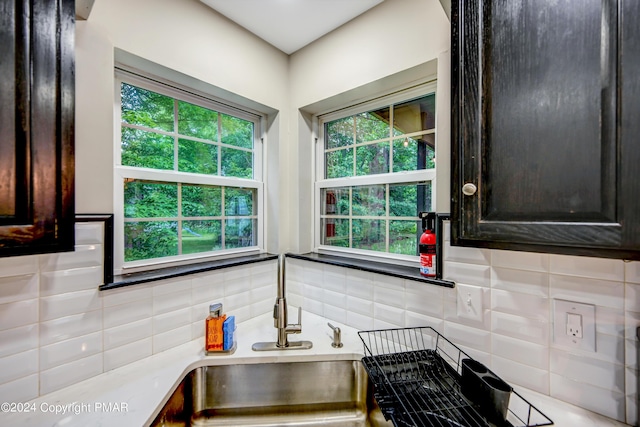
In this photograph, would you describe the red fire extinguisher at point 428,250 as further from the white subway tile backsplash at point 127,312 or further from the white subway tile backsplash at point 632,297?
the white subway tile backsplash at point 127,312

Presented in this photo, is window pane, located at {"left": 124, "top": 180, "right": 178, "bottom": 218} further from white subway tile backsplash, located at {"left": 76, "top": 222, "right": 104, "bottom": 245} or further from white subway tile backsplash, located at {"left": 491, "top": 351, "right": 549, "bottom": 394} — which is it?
white subway tile backsplash, located at {"left": 491, "top": 351, "right": 549, "bottom": 394}

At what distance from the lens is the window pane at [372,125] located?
61.5 inches

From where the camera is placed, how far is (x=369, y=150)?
5.33ft

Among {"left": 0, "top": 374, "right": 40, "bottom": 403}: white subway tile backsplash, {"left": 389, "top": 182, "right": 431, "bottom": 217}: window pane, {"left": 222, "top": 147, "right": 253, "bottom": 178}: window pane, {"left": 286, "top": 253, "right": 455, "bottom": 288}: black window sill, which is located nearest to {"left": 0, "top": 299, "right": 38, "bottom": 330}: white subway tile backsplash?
{"left": 0, "top": 374, "right": 40, "bottom": 403}: white subway tile backsplash

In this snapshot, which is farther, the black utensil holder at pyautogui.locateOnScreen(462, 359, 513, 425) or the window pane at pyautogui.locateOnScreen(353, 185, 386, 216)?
the window pane at pyautogui.locateOnScreen(353, 185, 386, 216)

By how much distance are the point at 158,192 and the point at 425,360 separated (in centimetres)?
142

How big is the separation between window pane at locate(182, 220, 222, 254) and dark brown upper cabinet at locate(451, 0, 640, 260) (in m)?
1.29

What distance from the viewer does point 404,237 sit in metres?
1.46

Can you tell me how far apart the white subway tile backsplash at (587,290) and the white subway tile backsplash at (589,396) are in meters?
0.26

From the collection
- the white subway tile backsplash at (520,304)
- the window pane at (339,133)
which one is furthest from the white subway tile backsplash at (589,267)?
the window pane at (339,133)

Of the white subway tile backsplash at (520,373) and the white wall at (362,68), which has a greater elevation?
the white wall at (362,68)

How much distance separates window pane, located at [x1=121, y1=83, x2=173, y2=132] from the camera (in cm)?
128

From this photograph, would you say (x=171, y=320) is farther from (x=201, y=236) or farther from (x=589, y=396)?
(x=589, y=396)

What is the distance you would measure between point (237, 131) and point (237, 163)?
201 mm
